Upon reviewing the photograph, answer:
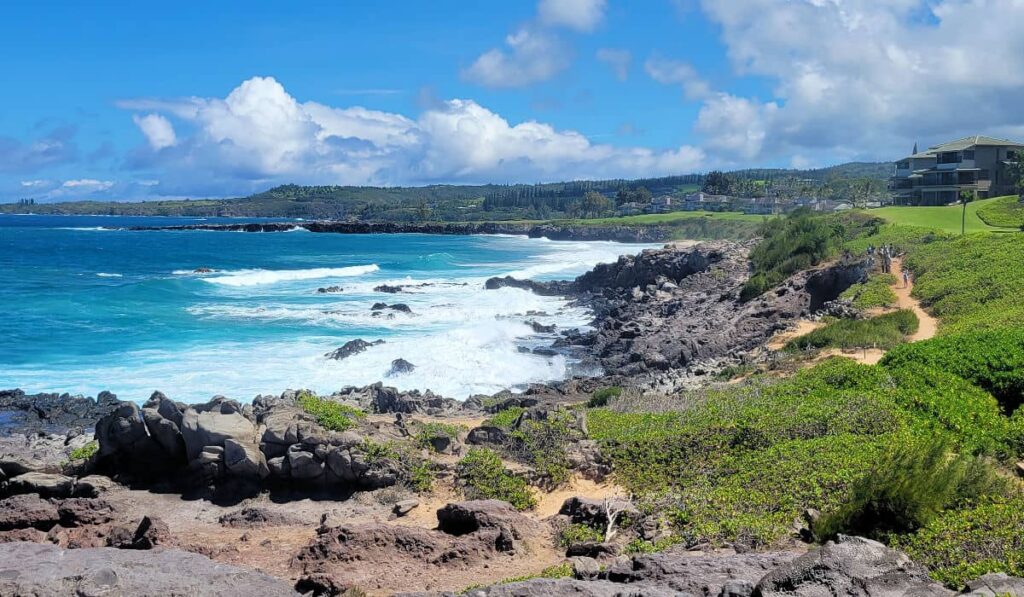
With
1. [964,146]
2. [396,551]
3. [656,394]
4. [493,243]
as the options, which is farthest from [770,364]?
[493,243]

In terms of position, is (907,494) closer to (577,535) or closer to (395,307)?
(577,535)

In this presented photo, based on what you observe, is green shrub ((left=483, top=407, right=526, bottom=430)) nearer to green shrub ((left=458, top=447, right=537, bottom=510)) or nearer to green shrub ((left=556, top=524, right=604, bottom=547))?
green shrub ((left=458, top=447, right=537, bottom=510))

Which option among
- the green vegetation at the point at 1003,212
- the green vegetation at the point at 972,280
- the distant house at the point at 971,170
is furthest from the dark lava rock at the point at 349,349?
the distant house at the point at 971,170

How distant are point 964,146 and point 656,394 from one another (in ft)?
172

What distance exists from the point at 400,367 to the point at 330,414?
12.2 metres

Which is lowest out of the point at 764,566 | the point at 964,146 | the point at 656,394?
the point at 656,394

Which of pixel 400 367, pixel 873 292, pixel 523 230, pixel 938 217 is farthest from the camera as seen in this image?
pixel 523 230

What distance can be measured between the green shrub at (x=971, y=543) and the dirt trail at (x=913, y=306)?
1241 centimetres

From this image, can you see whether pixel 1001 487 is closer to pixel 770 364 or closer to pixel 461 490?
pixel 461 490

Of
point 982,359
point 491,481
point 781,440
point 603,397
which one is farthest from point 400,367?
→ point 982,359

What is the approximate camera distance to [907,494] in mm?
7734

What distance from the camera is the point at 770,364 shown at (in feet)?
63.1

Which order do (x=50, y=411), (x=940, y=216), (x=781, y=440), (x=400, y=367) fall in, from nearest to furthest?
1. (x=781, y=440)
2. (x=50, y=411)
3. (x=400, y=367)
4. (x=940, y=216)

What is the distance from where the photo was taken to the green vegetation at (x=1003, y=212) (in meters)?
39.1
